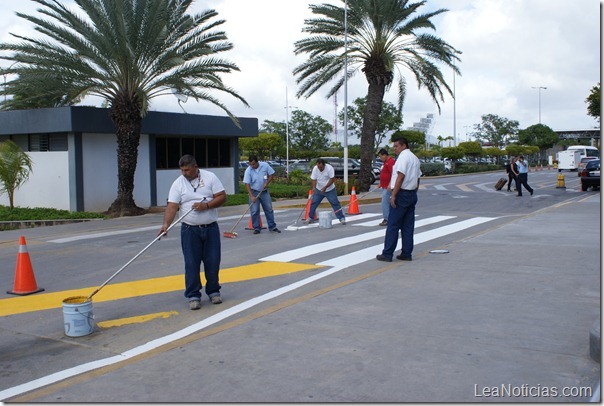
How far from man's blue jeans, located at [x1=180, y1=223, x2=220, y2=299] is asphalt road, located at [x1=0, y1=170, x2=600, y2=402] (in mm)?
335

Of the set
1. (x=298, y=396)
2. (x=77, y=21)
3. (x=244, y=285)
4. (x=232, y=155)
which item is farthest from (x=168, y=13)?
(x=298, y=396)

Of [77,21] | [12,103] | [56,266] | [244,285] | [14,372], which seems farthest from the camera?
[12,103]

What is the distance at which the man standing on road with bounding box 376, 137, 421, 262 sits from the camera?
9.43m

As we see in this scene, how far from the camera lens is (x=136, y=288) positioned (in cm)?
848

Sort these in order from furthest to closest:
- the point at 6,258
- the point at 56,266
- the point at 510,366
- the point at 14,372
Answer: the point at 6,258 → the point at 56,266 → the point at 14,372 → the point at 510,366

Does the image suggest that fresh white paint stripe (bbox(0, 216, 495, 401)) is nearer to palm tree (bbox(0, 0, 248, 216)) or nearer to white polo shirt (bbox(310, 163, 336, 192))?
white polo shirt (bbox(310, 163, 336, 192))

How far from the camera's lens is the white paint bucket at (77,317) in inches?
245

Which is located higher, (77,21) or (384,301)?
(77,21)

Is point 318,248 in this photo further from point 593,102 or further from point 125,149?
point 593,102

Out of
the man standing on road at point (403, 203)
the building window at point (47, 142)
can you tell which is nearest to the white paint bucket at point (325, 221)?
the man standing on road at point (403, 203)

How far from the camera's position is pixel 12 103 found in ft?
68.8

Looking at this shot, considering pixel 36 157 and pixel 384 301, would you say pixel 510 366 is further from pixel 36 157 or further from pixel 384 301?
pixel 36 157

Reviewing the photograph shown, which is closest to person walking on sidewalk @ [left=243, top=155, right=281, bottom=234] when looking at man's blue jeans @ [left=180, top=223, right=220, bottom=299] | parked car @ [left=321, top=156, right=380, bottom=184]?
man's blue jeans @ [left=180, top=223, right=220, bottom=299]

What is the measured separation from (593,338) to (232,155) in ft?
74.8
